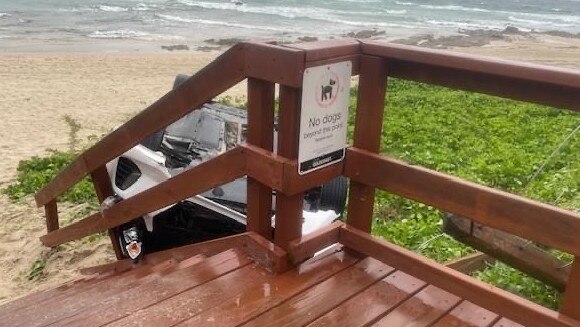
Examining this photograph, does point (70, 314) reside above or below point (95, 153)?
below

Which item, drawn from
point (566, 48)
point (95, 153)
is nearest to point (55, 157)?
point (95, 153)

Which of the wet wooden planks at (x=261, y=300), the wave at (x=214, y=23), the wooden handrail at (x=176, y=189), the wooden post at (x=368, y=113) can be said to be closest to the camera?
the wet wooden planks at (x=261, y=300)

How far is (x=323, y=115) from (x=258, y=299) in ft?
2.97

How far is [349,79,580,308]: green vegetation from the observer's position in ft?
16.3

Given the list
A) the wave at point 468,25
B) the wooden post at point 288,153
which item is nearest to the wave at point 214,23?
the wave at point 468,25

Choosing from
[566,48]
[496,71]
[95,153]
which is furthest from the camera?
[566,48]

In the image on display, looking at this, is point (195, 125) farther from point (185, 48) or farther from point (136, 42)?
point (136, 42)

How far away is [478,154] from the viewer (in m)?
8.16

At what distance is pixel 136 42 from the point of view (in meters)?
26.8

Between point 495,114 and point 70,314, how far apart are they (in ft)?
32.3

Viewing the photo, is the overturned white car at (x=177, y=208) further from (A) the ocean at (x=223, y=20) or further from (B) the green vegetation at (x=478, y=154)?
(A) the ocean at (x=223, y=20)

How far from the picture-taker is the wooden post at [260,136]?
2.80 meters

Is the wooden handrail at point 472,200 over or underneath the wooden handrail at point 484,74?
underneath

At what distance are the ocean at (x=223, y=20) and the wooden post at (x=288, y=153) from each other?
22819mm
